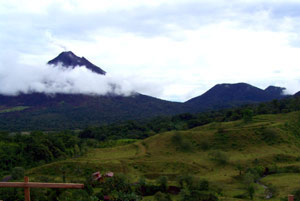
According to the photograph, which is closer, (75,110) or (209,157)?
(209,157)

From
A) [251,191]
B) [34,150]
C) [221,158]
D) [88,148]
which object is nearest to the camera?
[251,191]

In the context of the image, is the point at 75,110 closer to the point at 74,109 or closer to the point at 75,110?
the point at 75,110

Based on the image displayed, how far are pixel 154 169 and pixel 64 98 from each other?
414 feet

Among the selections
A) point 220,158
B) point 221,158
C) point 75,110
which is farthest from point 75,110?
point 221,158

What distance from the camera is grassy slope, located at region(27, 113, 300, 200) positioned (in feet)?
116

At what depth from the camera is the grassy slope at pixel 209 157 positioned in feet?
116

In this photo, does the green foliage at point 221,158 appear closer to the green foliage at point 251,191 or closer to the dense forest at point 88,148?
the dense forest at point 88,148

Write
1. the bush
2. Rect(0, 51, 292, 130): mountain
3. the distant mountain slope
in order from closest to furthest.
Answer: the bush → the distant mountain slope → Rect(0, 51, 292, 130): mountain

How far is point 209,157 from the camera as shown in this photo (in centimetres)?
4434

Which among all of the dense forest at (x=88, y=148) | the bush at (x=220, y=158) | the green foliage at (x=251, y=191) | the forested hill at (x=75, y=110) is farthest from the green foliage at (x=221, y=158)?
the forested hill at (x=75, y=110)

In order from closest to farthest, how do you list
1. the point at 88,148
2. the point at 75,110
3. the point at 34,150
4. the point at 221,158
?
the point at 221,158 < the point at 34,150 < the point at 88,148 < the point at 75,110

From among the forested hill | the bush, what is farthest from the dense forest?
the forested hill

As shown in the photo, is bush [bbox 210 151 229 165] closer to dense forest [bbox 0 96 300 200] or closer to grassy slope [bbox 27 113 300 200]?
grassy slope [bbox 27 113 300 200]

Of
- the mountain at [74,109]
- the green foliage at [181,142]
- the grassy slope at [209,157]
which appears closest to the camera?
the grassy slope at [209,157]
